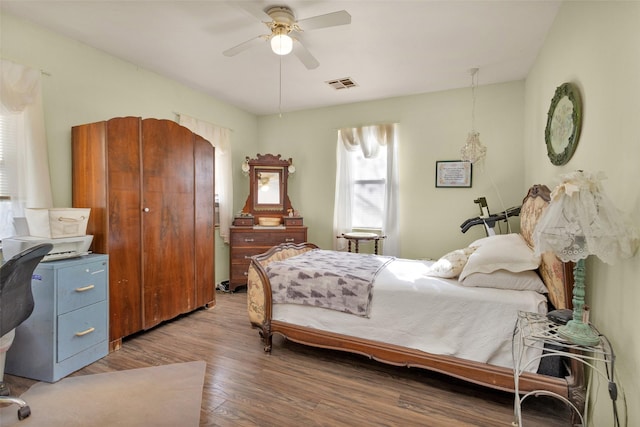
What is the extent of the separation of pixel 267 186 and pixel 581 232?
3.90 metres

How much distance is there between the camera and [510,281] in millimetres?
2006

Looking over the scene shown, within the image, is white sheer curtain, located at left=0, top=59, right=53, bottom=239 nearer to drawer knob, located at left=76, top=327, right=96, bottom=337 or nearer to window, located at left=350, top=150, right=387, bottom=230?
drawer knob, located at left=76, top=327, right=96, bottom=337

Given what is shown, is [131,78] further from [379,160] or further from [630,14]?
[630,14]

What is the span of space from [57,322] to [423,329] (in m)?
2.56

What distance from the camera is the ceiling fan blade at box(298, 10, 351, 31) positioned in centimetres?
191

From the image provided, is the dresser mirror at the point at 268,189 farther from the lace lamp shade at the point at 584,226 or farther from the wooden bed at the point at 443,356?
the lace lamp shade at the point at 584,226

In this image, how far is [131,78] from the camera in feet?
10.5

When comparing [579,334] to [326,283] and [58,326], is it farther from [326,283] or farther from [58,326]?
[58,326]

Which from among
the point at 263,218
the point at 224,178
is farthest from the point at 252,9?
the point at 263,218

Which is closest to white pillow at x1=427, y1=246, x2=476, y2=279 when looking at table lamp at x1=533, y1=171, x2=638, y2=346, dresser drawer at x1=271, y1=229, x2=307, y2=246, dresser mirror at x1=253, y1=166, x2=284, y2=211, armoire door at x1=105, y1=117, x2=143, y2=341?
table lamp at x1=533, y1=171, x2=638, y2=346

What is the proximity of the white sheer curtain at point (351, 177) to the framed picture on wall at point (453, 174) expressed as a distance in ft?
1.83

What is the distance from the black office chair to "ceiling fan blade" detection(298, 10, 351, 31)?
2175 millimetres

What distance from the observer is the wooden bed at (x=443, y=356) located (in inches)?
67.0

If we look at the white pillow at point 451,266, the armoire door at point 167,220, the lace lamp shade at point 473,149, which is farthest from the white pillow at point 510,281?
the armoire door at point 167,220
